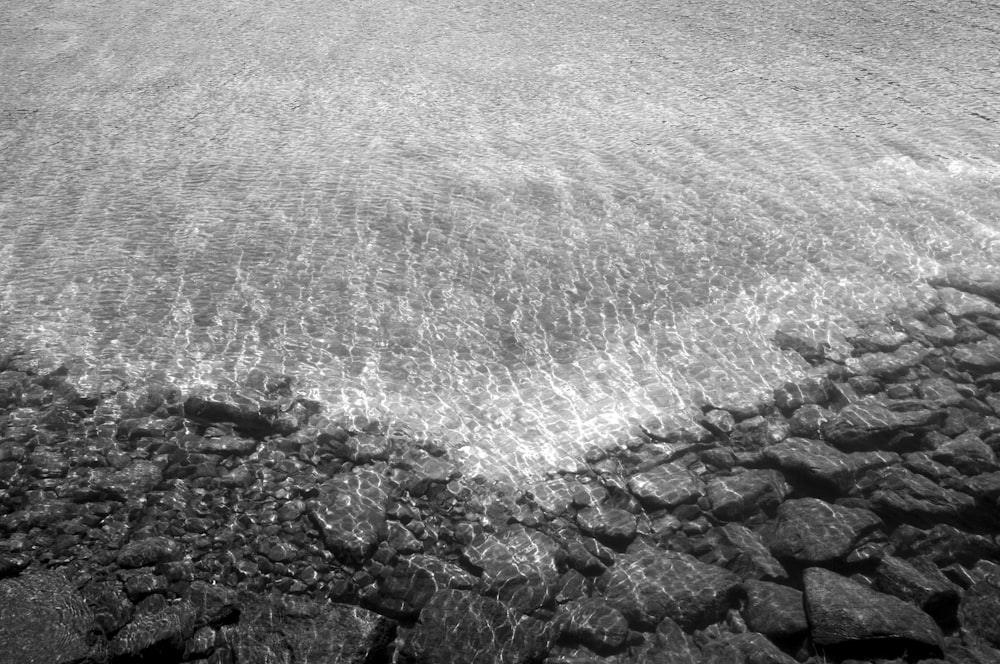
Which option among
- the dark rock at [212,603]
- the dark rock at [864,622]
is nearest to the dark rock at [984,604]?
the dark rock at [864,622]

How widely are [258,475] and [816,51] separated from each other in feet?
21.5

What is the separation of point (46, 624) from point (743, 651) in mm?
2658

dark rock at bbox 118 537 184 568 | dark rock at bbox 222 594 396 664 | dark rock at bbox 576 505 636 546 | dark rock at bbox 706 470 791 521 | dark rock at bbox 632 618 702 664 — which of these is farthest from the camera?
dark rock at bbox 706 470 791 521

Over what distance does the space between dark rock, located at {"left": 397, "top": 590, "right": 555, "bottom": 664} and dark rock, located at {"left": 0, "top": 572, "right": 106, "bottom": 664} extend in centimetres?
115

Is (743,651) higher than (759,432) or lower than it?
lower

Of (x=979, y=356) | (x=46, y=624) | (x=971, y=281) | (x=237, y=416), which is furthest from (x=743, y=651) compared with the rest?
(x=971, y=281)

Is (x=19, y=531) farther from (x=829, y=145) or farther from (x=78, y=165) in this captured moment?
(x=829, y=145)

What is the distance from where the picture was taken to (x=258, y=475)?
3574 mm

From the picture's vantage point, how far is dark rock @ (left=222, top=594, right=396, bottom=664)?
9.45ft

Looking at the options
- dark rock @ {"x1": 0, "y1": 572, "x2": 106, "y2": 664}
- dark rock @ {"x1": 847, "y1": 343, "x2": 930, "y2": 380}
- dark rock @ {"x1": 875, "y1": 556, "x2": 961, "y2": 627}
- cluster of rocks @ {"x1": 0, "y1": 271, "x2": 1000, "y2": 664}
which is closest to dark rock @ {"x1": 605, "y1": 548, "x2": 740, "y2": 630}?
cluster of rocks @ {"x1": 0, "y1": 271, "x2": 1000, "y2": 664}

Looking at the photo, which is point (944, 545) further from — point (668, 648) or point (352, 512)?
point (352, 512)

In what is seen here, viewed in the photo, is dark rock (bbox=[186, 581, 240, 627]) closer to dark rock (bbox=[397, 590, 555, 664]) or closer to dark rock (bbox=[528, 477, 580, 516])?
dark rock (bbox=[397, 590, 555, 664])

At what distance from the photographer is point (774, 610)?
312 cm

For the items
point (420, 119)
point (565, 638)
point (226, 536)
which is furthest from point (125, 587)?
point (420, 119)
